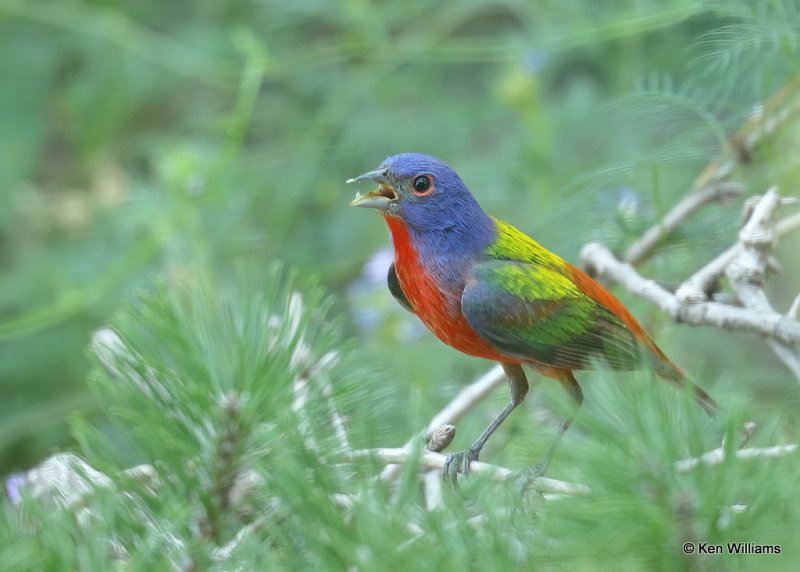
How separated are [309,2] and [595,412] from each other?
2348 mm

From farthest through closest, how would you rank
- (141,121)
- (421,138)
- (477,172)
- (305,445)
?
(141,121)
(421,138)
(477,172)
(305,445)

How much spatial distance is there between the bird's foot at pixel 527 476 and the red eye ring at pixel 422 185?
63 cm

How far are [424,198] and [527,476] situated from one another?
65 centimetres

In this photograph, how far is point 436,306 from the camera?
55.1 inches

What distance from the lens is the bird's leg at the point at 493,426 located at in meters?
1.30

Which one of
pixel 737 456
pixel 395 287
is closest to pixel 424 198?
pixel 395 287

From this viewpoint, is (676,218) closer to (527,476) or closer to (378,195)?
(378,195)

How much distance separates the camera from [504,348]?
1321mm

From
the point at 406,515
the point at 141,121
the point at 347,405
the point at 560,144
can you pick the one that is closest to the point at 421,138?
the point at 560,144

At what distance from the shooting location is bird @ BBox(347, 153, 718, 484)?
1334 mm

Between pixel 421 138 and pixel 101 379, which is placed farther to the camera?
pixel 421 138

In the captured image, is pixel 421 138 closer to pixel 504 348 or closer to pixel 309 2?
pixel 309 2

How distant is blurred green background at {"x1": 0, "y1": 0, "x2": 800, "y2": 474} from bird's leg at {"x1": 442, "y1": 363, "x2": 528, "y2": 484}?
0.21 meters

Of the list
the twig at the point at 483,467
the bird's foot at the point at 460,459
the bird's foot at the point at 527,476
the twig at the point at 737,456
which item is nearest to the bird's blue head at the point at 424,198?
the bird's foot at the point at 460,459
